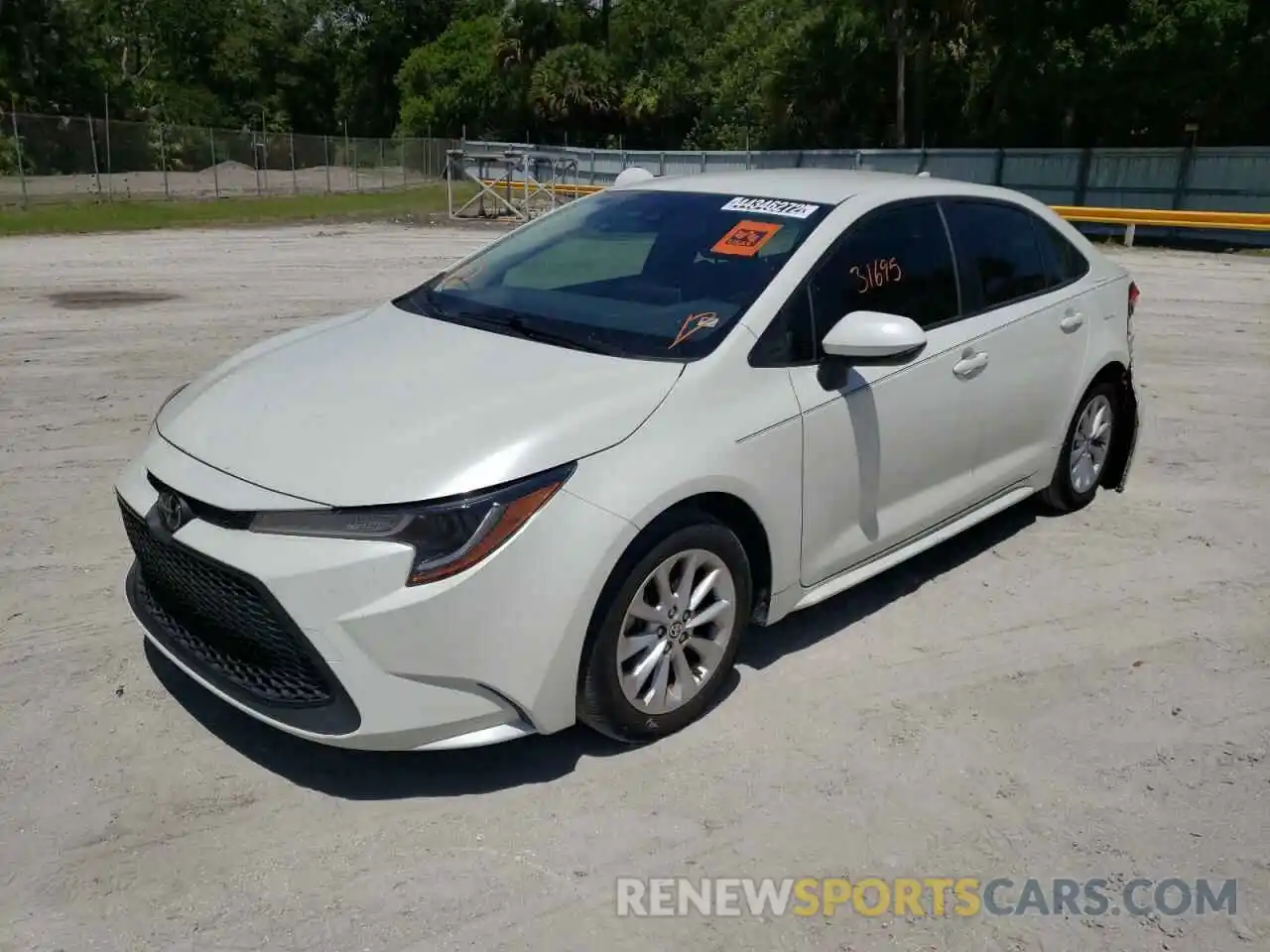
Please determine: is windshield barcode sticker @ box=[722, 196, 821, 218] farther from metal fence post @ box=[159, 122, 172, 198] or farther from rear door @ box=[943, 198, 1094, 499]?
metal fence post @ box=[159, 122, 172, 198]

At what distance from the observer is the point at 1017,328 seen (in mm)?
4730

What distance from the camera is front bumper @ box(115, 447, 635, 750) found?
289 centimetres

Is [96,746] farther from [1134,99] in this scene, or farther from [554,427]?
[1134,99]

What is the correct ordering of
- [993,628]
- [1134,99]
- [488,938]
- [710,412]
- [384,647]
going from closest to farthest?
1. [488,938]
2. [384,647]
3. [710,412]
4. [993,628]
5. [1134,99]

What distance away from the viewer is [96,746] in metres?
3.46

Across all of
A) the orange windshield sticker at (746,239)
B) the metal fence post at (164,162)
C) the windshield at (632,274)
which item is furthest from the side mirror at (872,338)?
the metal fence post at (164,162)

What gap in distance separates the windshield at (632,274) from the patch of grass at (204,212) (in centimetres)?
2158

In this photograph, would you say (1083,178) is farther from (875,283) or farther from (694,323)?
(694,323)

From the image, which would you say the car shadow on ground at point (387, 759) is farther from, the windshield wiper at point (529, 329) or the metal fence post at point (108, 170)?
the metal fence post at point (108, 170)

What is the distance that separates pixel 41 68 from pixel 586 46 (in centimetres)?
2421

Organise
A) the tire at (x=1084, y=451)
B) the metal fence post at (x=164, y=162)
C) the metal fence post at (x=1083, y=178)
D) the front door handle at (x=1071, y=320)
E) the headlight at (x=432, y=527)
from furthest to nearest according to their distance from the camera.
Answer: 1. the metal fence post at (x=164, y=162)
2. the metal fence post at (x=1083, y=178)
3. the tire at (x=1084, y=451)
4. the front door handle at (x=1071, y=320)
5. the headlight at (x=432, y=527)

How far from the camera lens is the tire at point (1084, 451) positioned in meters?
5.35

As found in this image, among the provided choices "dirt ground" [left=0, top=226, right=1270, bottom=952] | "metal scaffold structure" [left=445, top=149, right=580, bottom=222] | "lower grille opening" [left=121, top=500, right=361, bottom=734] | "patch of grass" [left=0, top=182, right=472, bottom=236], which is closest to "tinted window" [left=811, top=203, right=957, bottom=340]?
"dirt ground" [left=0, top=226, right=1270, bottom=952]

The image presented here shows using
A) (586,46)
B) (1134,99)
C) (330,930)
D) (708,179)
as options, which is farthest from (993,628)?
(586,46)
